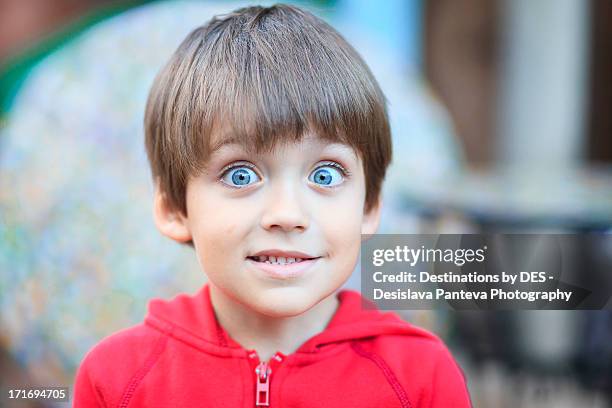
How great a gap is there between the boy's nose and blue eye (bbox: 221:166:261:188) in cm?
3

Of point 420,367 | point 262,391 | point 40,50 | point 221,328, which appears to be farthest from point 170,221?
point 40,50

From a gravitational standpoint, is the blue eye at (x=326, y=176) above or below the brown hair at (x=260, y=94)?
below

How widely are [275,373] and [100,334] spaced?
43.4 inches

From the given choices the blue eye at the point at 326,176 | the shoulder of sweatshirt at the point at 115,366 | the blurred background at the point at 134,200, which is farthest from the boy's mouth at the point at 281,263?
the blurred background at the point at 134,200

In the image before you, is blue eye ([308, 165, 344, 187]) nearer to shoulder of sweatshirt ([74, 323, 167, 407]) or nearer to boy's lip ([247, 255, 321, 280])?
boy's lip ([247, 255, 321, 280])

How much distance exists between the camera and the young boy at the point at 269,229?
1.09 m

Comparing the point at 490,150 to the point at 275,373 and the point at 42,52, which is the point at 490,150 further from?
the point at 275,373

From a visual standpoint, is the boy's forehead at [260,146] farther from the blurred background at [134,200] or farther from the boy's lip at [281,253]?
the blurred background at [134,200]

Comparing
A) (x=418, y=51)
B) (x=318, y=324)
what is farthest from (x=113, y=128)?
(x=418, y=51)

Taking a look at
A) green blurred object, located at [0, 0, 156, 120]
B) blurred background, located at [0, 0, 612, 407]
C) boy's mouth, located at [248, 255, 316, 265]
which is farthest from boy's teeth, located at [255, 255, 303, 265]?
green blurred object, located at [0, 0, 156, 120]

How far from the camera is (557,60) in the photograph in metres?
2.95

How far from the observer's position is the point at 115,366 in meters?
1.20

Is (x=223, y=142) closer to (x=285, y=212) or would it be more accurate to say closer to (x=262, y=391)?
(x=285, y=212)

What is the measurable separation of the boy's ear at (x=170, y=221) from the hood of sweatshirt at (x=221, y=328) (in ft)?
0.36
